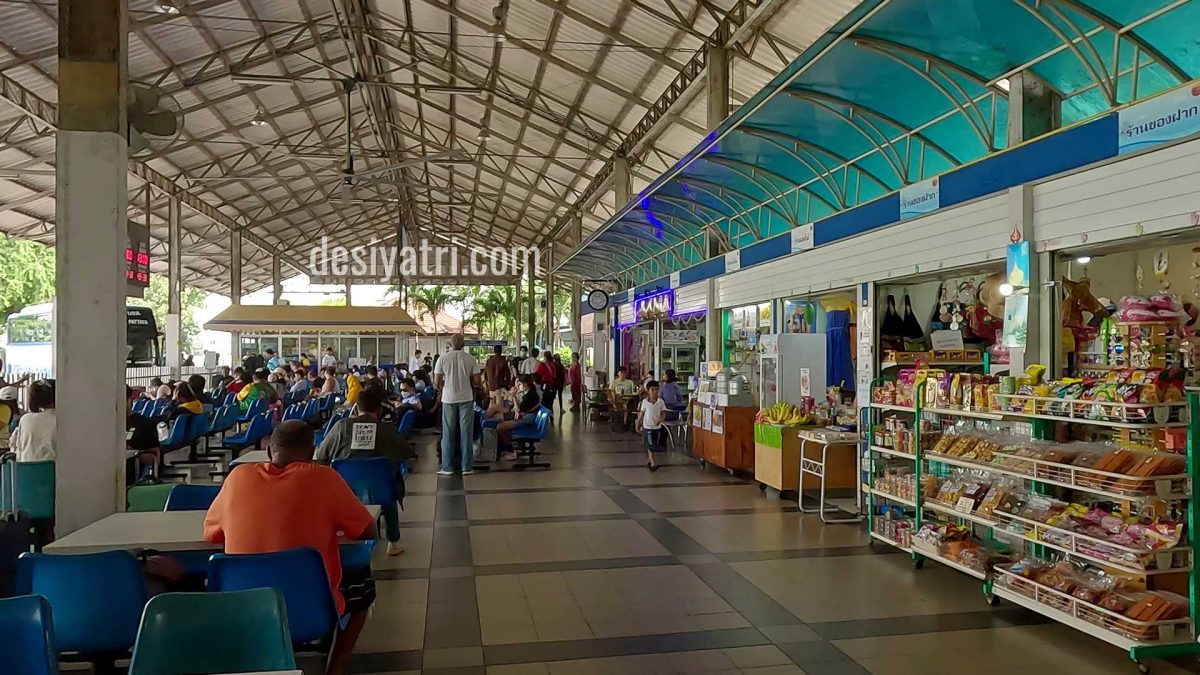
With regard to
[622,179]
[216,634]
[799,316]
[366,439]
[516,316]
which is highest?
[622,179]

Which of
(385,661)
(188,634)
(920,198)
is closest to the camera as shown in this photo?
(188,634)

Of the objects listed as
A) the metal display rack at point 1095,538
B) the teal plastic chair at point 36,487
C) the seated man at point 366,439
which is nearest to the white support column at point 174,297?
the seated man at point 366,439

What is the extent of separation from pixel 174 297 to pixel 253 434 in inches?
463

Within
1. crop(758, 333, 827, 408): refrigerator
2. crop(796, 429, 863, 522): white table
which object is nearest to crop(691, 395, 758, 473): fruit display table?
crop(758, 333, 827, 408): refrigerator

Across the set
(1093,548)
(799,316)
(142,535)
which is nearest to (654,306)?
(799,316)

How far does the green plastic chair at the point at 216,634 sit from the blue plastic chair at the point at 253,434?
7638 mm

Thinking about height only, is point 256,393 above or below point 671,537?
above

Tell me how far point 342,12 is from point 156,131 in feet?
33.1

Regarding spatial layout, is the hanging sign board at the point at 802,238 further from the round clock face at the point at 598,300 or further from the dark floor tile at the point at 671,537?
the round clock face at the point at 598,300

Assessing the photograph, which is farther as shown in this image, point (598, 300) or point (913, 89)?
point (598, 300)

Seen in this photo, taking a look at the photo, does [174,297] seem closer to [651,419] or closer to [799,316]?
[651,419]

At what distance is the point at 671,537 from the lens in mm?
6211

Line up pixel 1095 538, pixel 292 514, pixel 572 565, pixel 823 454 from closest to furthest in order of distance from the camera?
pixel 292 514 → pixel 1095 538 → pixel 572 565 → pixel 823 454

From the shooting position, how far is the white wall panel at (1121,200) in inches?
162
